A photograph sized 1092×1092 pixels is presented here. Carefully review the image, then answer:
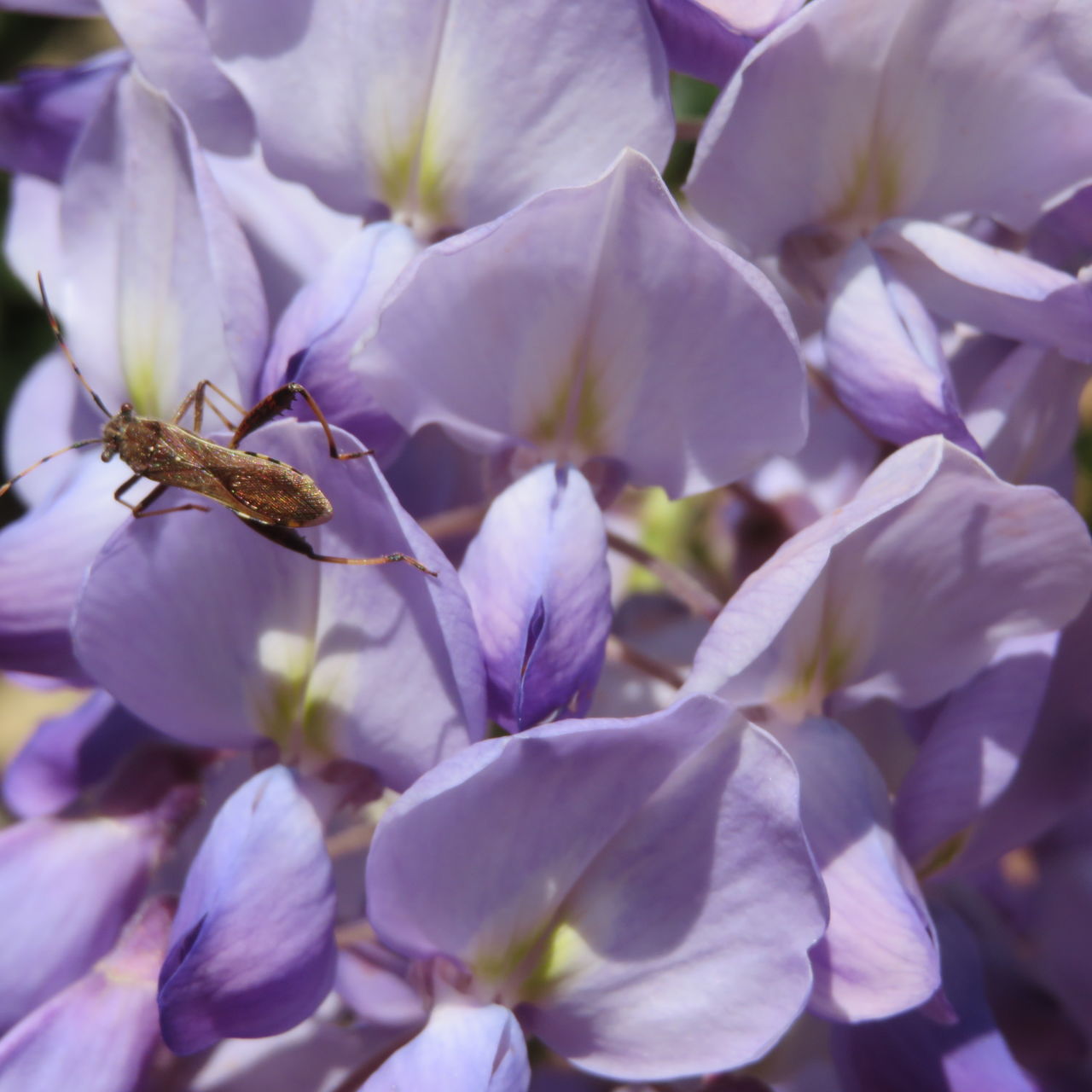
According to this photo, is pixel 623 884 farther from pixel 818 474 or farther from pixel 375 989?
pixel 818 474

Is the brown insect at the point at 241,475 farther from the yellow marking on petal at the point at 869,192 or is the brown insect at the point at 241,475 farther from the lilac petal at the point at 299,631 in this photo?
the yellow marking on petal at the point at 869,192

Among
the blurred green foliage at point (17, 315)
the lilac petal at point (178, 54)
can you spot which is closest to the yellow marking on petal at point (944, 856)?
the lilac petal at point (178, 54)

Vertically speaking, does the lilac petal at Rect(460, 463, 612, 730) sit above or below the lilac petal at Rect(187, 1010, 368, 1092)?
above

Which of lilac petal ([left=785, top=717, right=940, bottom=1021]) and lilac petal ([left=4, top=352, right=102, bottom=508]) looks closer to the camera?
lilac petal ([left=785, top=717, right=940, bottom=1021])

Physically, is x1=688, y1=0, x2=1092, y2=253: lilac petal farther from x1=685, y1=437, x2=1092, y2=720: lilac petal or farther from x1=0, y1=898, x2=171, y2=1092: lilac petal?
x1=0, y1=898, x2=171, y2=1092: lilac petal

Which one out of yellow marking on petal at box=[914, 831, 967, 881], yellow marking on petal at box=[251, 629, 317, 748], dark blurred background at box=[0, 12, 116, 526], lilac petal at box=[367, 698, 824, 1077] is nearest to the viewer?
lilac petal at box=[367, 698, 824, 1077]

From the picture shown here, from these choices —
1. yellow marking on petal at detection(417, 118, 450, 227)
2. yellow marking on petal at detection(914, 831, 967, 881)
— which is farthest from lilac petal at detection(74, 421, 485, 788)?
yellow marking on petal at detection(914, 831, 967, 881)
